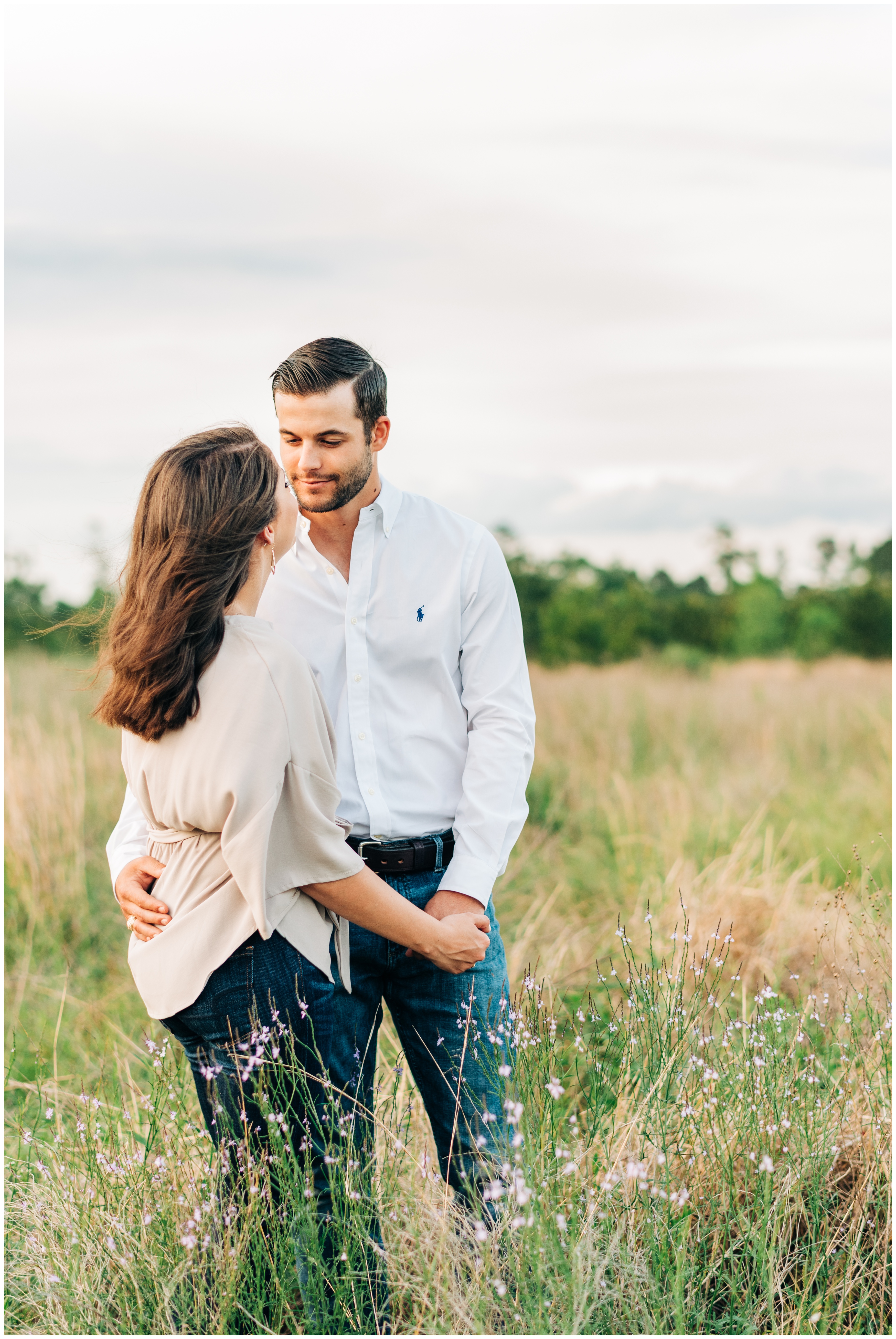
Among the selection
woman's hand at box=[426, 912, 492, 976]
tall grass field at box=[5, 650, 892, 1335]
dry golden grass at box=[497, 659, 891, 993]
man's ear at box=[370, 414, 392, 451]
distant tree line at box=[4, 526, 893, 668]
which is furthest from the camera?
distant tree line at box=[4, 526, 893, 668]

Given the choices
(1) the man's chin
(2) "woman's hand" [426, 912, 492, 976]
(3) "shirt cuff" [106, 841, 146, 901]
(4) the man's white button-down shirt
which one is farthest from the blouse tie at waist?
(1) the man's chin

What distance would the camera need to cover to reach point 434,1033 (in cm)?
230

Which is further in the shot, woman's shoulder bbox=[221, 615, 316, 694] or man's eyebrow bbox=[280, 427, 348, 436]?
man's eyebrow bbox=[280, 427, 348, 436]

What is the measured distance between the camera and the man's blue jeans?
84.4 inches

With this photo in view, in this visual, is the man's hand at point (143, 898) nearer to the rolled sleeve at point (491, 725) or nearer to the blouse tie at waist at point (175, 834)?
Answer: the blouse tie at waist at point (175, 834)

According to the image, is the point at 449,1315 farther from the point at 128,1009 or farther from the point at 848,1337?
the point at 128,1009

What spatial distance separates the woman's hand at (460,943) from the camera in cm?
212

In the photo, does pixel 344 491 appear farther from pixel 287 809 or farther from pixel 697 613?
pixel 697 613

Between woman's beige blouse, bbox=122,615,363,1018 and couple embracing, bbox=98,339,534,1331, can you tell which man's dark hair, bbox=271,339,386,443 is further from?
woman's beige blouse, bbox=122,615,363,1018

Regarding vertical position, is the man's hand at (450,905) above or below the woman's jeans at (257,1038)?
above

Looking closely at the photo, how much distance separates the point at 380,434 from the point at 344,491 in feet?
0.70

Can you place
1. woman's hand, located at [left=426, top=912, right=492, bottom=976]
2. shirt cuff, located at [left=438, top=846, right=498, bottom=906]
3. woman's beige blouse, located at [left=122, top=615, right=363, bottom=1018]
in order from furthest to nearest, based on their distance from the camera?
shirt cuff, located at [left=438, top=846, right=498, bottom=906]
woman's hand, located at [left=426, top=912, right=492, bottom=976]
woman's beige blouse, located at [left=122, top=615, right=363, bottom=1018]

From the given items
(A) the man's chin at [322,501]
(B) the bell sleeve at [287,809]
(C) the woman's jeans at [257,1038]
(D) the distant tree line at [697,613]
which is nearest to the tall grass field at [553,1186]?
(C) the woman's jeans at [257,1038]

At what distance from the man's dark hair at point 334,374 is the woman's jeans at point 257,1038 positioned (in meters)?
1.19
